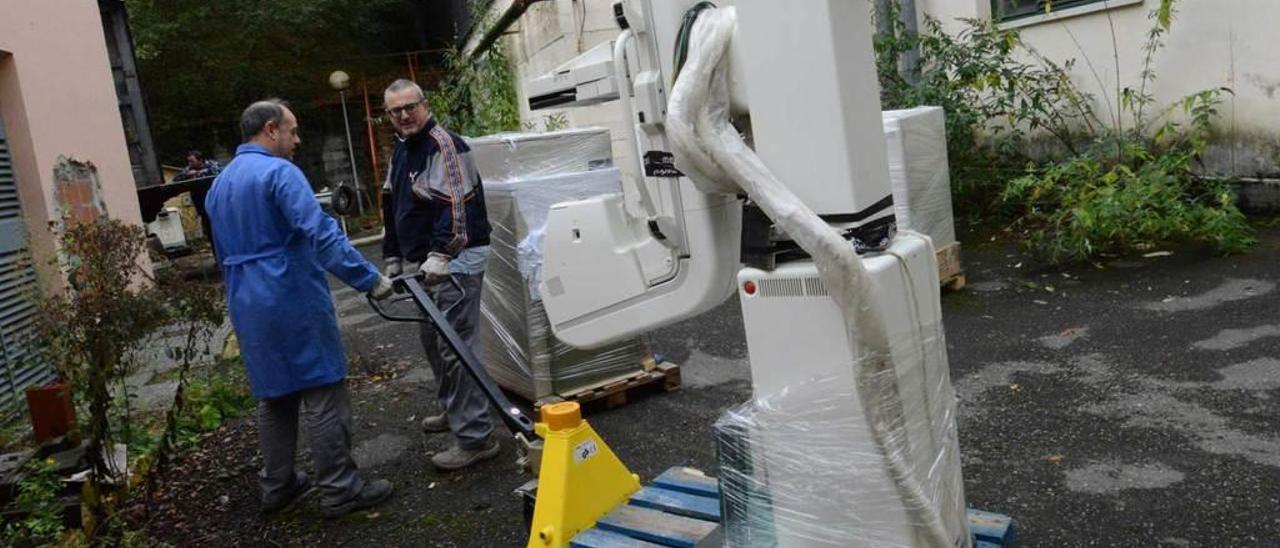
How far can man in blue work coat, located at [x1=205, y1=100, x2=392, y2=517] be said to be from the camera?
3893mm

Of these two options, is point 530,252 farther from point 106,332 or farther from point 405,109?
→ point 106,332

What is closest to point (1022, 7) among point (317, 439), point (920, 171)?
point (920, 171)

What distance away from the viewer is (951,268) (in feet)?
21.8

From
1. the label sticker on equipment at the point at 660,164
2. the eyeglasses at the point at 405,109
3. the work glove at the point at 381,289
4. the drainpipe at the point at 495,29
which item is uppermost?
the drainpipe at the point at 495,29

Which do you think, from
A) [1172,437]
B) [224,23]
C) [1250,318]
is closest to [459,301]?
[1172,437]

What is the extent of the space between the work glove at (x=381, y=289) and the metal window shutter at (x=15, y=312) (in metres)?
2.58

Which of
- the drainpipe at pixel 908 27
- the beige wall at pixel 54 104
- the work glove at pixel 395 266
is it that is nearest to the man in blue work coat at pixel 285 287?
the work glove at pixel 395 266

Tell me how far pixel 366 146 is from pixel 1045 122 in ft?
53.3

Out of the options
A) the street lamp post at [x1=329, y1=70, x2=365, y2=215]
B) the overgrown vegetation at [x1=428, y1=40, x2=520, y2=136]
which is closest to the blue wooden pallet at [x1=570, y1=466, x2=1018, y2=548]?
the overgrown vegetation at [x1=428, y1=40, x2=520, y2=136]

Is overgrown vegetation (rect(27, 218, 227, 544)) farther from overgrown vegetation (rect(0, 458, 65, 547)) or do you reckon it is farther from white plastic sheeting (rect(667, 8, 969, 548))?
white plastic sheeting (rect(667, 8, 969, 548))

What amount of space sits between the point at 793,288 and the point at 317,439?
264 centimetres

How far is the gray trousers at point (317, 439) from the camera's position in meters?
4.07

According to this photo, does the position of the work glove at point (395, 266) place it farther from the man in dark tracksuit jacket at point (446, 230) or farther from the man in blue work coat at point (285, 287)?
Answer: the man in blue work coat at point (285, 287)

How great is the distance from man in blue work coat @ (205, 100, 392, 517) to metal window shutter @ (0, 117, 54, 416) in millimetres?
2116
